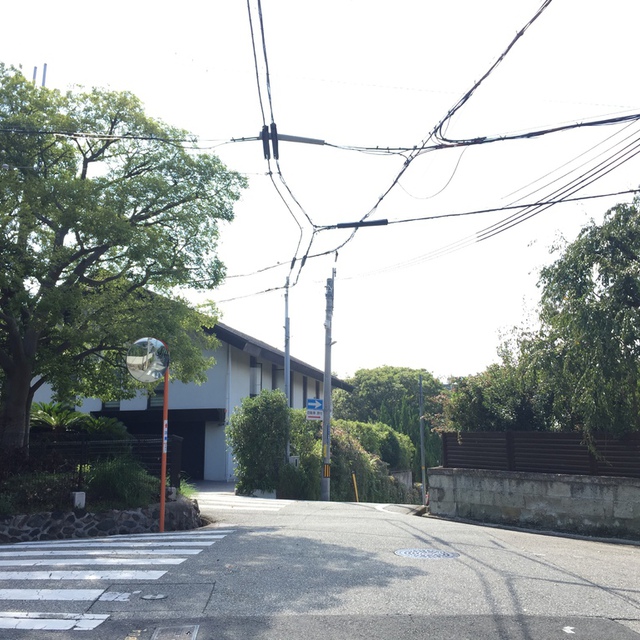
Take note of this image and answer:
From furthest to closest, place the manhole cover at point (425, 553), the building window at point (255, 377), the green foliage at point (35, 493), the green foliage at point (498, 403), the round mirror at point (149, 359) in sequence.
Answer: the building window at point (255, 377) → the green foliage at point (498, 403) → the round mirror at point (149, 359) → the green foliage at point (35, 493) → the manhole cover at point (425, 553)

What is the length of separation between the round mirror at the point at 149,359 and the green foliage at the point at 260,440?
33.1 ft

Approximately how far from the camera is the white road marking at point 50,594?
6.76 m

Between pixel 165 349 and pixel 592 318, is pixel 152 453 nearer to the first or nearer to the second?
pixel 165 349

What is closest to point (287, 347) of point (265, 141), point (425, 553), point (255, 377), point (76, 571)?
point (255, 377)

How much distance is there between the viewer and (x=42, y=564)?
8.50 m

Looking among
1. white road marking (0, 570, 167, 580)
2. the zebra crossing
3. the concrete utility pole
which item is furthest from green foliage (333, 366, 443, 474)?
white road marking (0, 570, 167, 580)

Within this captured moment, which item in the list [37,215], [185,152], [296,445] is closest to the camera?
[37,215]

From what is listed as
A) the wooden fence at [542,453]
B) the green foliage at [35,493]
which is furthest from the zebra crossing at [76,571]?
the wooden fence at [542,453]

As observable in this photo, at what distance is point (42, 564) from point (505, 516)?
11517 mm

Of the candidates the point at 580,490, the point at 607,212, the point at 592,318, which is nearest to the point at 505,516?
the point at 580,490

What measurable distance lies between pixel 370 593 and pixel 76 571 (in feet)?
11.8

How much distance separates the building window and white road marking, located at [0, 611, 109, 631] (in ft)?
77.5

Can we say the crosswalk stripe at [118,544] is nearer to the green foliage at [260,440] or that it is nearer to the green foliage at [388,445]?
the green foliage at [260,440]

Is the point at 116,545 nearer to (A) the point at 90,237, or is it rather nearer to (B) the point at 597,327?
(A) the point at 90,237
